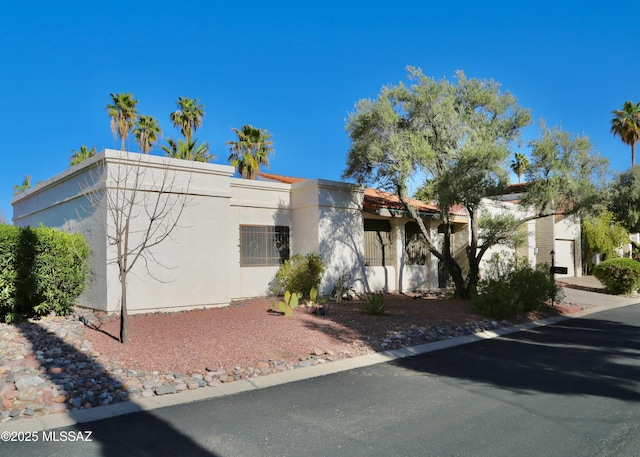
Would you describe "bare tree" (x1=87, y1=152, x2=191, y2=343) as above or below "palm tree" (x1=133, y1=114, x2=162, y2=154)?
below

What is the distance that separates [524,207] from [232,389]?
1137cm

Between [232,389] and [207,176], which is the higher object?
[207,176]

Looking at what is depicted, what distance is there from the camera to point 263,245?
47.6ft

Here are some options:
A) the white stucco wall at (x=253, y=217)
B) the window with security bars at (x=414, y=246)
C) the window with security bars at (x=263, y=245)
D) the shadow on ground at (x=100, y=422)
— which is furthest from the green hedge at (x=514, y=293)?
the shadow on ground at (x=100, y=422)

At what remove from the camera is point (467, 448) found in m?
4.11

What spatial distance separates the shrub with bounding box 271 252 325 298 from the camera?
44.1 feet

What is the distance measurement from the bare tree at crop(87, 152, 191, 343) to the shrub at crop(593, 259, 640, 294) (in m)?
18.1

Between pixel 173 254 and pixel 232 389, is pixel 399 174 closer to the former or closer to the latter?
pixel 173 254

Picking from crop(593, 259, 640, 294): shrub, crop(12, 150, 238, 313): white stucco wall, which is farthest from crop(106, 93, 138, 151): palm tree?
crop(593, 259, 640, 294): shrub

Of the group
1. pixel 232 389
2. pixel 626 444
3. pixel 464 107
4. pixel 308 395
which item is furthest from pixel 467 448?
pixel 464 107

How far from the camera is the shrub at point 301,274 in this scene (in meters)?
13.5

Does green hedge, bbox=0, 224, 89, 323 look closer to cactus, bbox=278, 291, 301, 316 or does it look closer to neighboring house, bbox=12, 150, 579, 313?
neighboring house, bbox=12, 150, 579, 313

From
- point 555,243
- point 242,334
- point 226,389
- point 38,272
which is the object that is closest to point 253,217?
point 242,334

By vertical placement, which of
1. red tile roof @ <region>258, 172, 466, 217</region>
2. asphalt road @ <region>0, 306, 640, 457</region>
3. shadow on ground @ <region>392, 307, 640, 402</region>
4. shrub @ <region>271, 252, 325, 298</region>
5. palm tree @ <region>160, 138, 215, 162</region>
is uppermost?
palm tree @ <region>160, 138, 215, 162</region>
